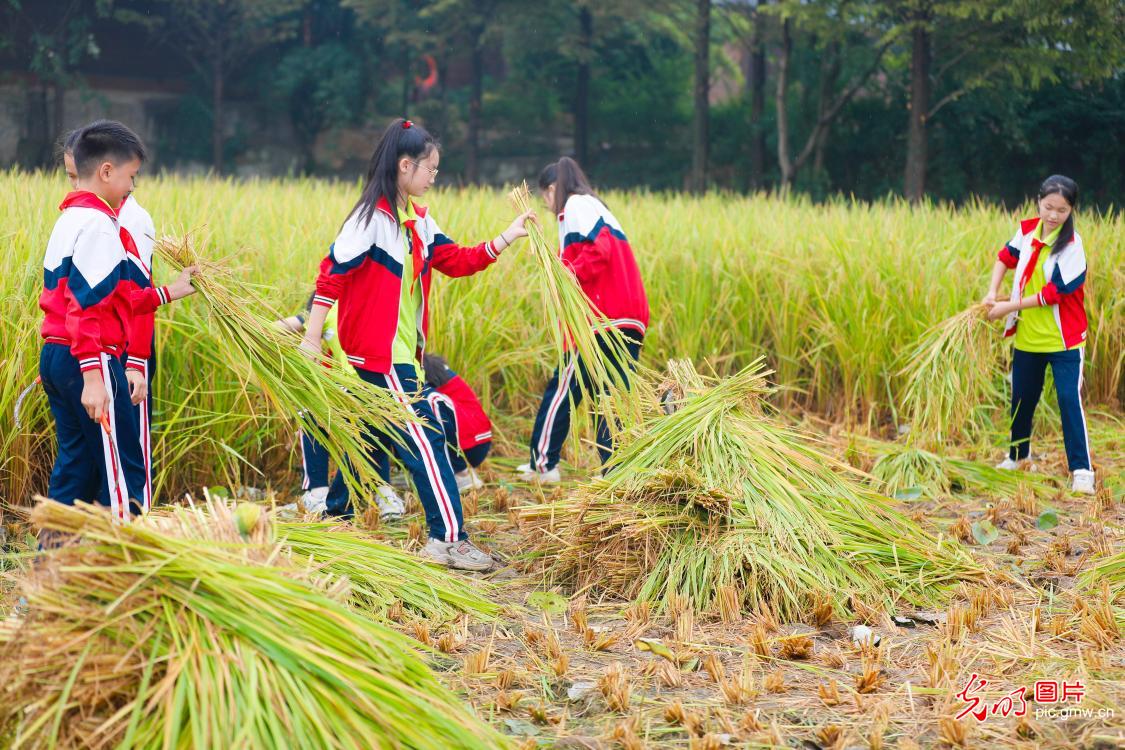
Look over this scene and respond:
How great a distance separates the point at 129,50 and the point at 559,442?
60.1ft

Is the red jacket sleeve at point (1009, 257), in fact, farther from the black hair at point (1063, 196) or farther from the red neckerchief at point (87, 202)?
the red neckerchief at point (87, 202)

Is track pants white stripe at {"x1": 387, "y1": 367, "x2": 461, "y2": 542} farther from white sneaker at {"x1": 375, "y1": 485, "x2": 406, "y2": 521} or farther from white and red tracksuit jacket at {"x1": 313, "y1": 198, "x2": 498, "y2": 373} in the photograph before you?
white sneaker at {"x1": 375, "y1": 485, "x2": 406, "y2": 521}

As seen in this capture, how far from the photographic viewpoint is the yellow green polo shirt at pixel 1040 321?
4.93m

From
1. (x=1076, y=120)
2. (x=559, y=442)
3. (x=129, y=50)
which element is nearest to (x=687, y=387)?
(x=559, y=442)

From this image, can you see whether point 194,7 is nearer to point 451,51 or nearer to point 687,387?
point 451,51

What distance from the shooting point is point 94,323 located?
3.00 meters

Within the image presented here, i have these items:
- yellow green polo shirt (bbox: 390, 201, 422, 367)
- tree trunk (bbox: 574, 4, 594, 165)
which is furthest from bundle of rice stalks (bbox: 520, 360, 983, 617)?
tree trunk (bbox: 574, 4, 594, 165)

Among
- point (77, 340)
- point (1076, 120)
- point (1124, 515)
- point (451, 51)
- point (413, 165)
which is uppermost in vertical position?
point (451, 51)

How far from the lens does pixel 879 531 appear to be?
140 inches

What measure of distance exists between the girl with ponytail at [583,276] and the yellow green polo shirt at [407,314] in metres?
0.91

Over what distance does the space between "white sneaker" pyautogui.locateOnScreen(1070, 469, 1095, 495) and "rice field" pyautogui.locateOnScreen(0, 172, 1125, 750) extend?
108 mm

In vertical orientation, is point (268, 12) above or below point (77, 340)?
above

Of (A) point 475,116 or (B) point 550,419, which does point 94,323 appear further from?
(A) point 475,116

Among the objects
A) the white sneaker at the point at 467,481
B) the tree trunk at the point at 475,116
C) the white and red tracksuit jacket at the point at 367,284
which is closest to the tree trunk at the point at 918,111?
the tree trunk at the point at 475,116
